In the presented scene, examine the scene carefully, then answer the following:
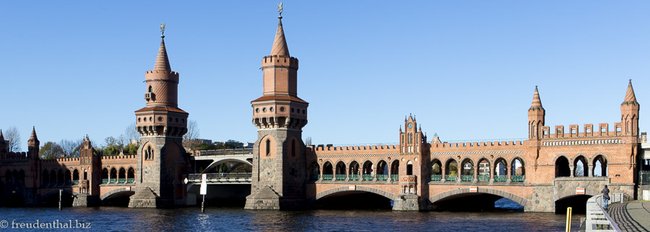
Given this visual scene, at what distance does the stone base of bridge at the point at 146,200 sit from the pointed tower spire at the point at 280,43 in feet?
70.2

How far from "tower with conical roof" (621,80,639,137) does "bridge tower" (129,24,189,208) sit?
50.4 meters

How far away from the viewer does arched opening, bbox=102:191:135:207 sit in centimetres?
10294

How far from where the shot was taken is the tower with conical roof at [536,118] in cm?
7244

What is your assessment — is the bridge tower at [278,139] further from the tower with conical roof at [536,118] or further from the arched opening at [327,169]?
the tower with conical roof at [536,118]

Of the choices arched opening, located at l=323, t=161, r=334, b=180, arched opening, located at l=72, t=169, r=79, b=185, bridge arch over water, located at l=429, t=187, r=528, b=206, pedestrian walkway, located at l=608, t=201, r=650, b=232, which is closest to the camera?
pedestrian walkway, located at l=608, t=201, r=650, b=232

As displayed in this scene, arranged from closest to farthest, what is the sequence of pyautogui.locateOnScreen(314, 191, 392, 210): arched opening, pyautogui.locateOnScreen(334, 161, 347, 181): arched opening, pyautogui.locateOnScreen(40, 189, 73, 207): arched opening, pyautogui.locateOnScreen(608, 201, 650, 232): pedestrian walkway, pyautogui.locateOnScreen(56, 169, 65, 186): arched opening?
1. pyautogui.locateOnScreen(608, 201, 650, 232): pedestrian walkway
2. pyautogui.locateOnScreen(334, 161, 347, 181): arched opening
3. pyautogui.locateOnScreen(314, 191, 392, 210): arched opening
4. pyautogui.locateOnScreen(40, 189, 73, 207): arched opening
5. pyautogui.locateOnScreen(56, 169, 65, 186): arched opening

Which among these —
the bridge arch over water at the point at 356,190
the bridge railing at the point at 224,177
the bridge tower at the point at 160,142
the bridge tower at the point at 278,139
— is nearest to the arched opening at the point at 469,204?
the bridge arch over water at the point at 356,190

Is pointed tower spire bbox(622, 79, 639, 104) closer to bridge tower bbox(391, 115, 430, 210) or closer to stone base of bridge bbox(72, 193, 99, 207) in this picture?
bridge tower bbox(391, 115, 430, 210)

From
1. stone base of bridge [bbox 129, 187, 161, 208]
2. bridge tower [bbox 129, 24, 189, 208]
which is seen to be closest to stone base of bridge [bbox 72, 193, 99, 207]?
bridge tower [bbox 129, 24, 189, 208]

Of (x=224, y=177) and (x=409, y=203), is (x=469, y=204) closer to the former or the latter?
(x=409, y=203)

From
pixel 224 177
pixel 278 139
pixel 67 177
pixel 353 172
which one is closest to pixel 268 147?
pixel 278 139

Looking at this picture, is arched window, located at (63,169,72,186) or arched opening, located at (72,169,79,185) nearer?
arched opening, located at (72,169,79,185)

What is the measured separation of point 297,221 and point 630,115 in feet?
90.8

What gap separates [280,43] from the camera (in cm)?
8944
